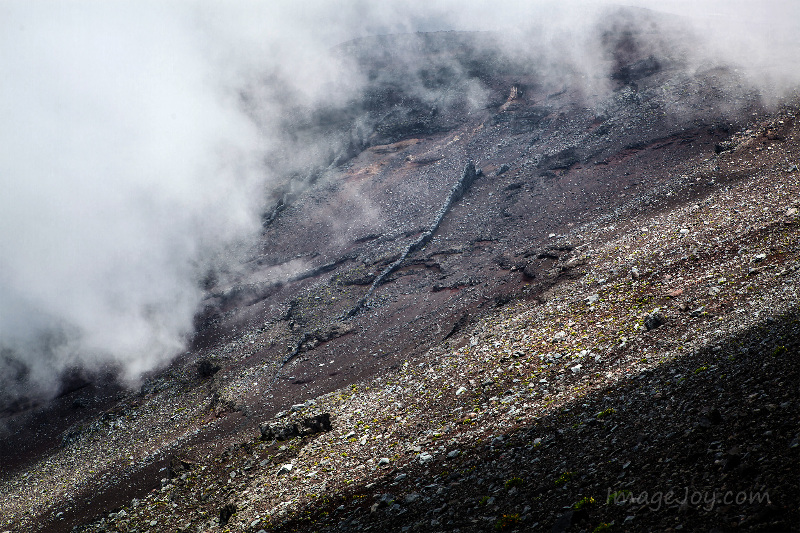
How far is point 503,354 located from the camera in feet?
53.5

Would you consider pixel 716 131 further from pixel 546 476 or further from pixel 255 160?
pixel 255 160

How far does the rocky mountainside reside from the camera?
8.09 metres

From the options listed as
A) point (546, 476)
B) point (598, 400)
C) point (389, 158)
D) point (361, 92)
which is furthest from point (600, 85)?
point (546, 476)

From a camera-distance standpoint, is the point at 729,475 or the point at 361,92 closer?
the point at 729,475

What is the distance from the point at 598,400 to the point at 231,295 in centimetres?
2955

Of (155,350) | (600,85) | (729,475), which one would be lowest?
(729,475)

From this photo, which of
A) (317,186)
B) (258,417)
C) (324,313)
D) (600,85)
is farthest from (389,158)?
(258,417)

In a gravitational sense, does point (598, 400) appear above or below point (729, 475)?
below

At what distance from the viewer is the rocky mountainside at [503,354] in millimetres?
8094

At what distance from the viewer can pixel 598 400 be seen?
36.4ft

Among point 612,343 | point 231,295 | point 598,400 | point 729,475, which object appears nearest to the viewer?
point 729,475

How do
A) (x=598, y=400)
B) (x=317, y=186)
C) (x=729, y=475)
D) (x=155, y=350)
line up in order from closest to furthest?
1. (x=729, y=475)
2. (x=598, y=400)
3. (x=155, y=350)
4. (x=317, y=186)

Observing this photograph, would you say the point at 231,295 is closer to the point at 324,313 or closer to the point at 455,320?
the point at 324,313

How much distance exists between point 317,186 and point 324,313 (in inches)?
862
